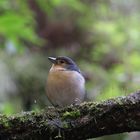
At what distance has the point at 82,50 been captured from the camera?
10555 mm

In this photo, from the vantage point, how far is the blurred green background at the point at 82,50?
8.58 metres

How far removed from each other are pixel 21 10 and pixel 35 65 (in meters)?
2.77

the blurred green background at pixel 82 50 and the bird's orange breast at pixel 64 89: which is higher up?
the blurred green background at pixel 82 50

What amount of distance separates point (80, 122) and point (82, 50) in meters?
7.31

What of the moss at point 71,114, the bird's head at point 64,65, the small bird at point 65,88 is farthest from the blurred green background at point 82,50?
the moss at point 71,114

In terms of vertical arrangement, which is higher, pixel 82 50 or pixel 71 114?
pixel 82 50

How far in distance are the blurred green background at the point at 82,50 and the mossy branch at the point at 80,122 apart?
14.0ft

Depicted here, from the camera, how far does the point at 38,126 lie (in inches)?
130

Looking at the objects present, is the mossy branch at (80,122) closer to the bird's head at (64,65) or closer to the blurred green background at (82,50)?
the bird's head at (64,65)

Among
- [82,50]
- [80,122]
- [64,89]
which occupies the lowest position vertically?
[80,122]

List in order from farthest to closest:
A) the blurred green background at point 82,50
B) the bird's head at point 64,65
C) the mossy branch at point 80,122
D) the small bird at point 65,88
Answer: the blurred green background at point 82,50 → the bird's head at point 64,65 → the small bird at point 65,88 → the mossy branch at point 80,122

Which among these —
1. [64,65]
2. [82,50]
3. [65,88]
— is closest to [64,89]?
[65,88]

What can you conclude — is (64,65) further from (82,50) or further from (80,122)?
(82,50)

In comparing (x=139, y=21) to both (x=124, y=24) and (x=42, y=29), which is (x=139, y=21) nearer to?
(x=124, y=24)
